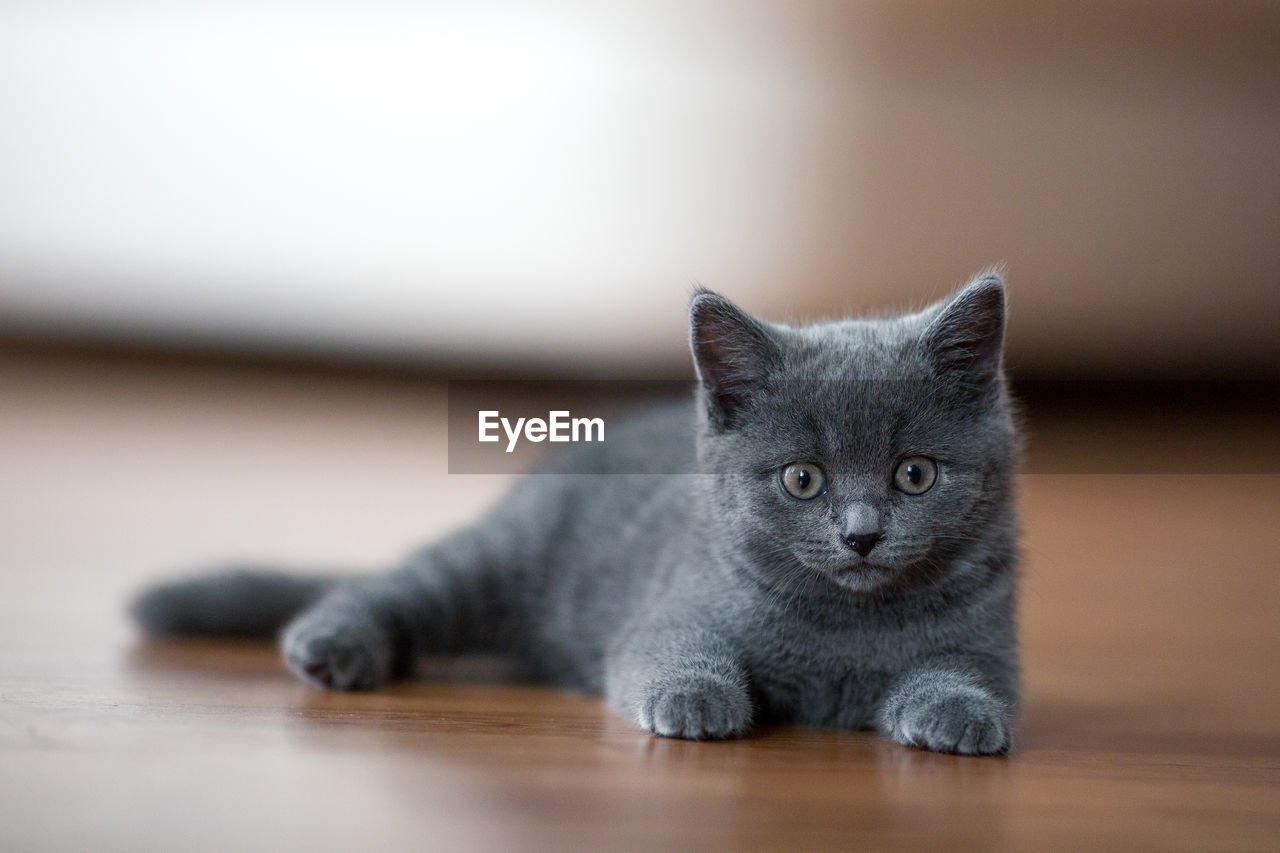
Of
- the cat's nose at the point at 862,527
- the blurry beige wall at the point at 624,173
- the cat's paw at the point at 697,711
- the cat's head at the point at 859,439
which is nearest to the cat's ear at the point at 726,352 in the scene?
the cat's head at the point at 859,439

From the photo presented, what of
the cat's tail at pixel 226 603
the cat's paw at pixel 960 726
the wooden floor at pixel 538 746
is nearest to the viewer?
the wooden floor at pixel 538 746

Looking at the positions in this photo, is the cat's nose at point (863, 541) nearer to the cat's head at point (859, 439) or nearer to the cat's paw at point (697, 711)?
the cat's head at point (859, 439)

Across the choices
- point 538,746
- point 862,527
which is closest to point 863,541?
point 862,527

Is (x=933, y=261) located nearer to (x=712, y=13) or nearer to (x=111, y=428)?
(x=712, y=13)

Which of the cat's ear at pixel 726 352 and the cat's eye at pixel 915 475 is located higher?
the cat's ear at pixel 726 352

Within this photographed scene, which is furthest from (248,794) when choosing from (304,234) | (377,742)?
(304,234)

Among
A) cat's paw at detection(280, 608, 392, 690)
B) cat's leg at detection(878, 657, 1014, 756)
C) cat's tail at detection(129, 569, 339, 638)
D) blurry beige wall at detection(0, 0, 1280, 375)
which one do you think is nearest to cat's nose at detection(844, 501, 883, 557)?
cat's leg at detection(878, 657, 1014, 756)

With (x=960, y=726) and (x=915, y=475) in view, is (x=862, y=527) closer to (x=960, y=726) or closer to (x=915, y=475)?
(x=915, y=475)
